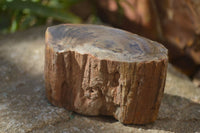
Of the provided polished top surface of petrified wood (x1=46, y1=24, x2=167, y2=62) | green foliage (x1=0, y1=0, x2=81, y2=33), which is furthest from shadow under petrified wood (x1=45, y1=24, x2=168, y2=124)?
green foliage (x1=0, y1=0, x2=81, y2=33)

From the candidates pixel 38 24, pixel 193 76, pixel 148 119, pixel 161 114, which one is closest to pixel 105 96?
pixel 148 119

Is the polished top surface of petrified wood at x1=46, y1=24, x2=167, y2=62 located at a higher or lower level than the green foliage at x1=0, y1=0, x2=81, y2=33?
higher

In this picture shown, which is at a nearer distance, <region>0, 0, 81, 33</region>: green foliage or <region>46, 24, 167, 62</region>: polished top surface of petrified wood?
<region>46, 24, 167, 62</region>: polished top surface of petrified wood

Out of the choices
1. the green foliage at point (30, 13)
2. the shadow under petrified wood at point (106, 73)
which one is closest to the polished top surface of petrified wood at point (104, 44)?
the shadow under petrified wood at point (106, 73)

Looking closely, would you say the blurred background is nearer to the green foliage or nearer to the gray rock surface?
the green foliage

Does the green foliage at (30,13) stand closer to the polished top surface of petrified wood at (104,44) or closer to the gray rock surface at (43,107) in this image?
the gray rock surface at (43,107)


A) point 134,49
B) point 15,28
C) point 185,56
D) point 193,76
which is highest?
point 134,49

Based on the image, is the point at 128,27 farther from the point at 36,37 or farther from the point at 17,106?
the point at 17,106

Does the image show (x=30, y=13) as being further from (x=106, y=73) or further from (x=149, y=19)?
(x=106, y=73)
